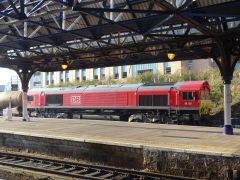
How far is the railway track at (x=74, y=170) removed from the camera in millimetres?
10930

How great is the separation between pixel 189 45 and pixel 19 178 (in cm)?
1030

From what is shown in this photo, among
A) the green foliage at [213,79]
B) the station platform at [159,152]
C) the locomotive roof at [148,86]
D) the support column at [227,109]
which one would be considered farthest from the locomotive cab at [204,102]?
the station platform at [159,152]

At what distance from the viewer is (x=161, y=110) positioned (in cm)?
2603

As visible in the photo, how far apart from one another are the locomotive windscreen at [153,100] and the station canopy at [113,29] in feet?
17.6

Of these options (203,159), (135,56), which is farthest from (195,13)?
(135,56)

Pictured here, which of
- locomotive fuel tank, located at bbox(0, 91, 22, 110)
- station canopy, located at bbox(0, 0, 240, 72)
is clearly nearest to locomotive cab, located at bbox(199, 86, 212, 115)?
station canopy, located at bbox(0, 0, 240, 72)

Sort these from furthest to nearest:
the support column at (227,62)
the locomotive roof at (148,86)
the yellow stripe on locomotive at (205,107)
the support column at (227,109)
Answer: the locomotive roof at (148,86), the yellow stripe on locomotive at (205,107), the support column at (227,109), the support column at (227,62)

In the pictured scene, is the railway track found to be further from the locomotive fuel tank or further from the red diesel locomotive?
the locomotive fuel tank

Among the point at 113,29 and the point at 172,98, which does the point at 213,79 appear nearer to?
the point at 172,98

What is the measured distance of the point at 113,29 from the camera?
583 inches

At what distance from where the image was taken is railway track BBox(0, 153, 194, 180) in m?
10.9

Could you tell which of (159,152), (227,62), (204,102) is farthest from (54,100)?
(159,152)

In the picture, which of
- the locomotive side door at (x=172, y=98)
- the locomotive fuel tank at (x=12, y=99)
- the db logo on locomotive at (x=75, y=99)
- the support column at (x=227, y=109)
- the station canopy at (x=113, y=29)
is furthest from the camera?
the locomotive fuel tank at (x=12, y=99)

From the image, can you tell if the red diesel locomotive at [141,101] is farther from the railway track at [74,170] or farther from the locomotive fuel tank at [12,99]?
the railway track at [74,170]
